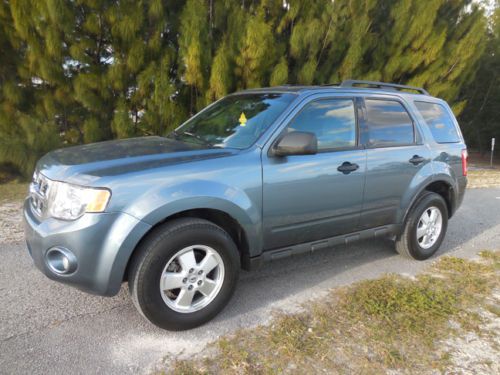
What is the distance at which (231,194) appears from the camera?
2.91 m

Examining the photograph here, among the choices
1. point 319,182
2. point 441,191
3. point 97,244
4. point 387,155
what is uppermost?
point 387,155

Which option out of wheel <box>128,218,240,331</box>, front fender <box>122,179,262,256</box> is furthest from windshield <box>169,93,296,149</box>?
wheel <box>128,218,240,331</box>

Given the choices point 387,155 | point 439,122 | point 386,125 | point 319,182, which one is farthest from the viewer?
point 439,122

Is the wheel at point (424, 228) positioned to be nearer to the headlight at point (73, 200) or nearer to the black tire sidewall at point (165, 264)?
the black tire sidewall at point (165, 264)

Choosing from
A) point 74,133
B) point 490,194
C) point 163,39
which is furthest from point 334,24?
point 74,133

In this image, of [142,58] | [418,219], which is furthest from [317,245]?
[142,58]

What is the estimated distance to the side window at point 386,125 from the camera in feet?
12.5

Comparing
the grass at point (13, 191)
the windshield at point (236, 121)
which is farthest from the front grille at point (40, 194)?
the grass at point (13, 191)

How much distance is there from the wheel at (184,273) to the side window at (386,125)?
1.85m

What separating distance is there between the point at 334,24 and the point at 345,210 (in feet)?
21.8

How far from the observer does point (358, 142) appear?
146 inches

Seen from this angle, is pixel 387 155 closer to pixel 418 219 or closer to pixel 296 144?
pixel 418 219

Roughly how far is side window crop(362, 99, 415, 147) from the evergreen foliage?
4.08 metres

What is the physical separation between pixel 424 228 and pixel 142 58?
5769mm
